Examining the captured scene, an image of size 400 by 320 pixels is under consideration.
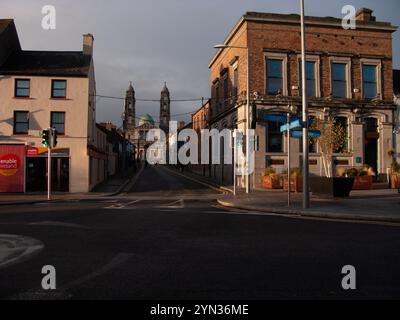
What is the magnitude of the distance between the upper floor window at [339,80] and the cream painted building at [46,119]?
60.5ft

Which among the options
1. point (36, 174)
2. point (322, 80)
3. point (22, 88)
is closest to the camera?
point (36, 174)

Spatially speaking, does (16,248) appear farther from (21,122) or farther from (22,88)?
(22,88)

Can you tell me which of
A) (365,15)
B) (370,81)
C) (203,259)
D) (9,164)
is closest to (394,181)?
(370,81)

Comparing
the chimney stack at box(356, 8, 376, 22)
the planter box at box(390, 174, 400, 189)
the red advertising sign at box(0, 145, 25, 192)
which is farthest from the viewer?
the chimney stack at box(356, 8, 376, 22)

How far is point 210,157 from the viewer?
4409 centimetres

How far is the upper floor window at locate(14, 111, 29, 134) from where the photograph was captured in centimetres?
2753

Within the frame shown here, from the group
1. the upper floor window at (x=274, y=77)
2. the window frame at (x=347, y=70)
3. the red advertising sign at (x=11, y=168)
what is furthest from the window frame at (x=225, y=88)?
the red advertising sign at (x=11, y=168)

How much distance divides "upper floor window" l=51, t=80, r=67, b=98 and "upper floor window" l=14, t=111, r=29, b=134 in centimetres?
229

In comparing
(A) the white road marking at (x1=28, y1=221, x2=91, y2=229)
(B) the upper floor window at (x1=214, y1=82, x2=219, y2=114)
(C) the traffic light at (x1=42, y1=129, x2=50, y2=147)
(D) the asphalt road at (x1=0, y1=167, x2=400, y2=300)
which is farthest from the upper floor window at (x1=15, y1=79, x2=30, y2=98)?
(B) the upper floor window at (x1=214, y1=82, x2=219, y2=114)

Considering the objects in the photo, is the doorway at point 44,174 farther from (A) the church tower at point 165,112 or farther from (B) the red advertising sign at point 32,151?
(A) the church tower at point 165,112

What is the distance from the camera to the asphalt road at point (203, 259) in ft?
A: 17.6

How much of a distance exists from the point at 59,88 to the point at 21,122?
136 inches

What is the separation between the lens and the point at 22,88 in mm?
27766

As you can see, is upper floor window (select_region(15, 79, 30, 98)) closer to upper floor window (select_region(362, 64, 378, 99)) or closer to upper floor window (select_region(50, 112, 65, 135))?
upper floor window (select_region(50, 112, 65, 135))
